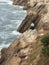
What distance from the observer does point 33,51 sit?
19781 millimetres

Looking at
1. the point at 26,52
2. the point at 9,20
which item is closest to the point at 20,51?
the point at 26,52

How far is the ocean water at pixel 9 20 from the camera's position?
37.1 metres

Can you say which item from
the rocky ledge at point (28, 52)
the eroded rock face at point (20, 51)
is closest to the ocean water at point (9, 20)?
the eroded rock face at point (20, 51)

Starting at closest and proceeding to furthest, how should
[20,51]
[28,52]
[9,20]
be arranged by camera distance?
[28,52] < [20,51] < [9,20]

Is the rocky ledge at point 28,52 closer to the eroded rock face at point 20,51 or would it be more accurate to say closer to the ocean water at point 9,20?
the eroded rock face at point 20,51

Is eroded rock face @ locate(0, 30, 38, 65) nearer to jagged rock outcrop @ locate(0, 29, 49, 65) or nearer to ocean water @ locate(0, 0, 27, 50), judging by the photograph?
jagged rock outcrop @ locate(0, 29, 49, 65)

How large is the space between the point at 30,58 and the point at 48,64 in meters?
2.23

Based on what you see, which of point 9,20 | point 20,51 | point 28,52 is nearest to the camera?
point 28,52

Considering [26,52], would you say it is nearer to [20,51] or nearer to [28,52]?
[28,52]

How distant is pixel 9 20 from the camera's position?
165 ft

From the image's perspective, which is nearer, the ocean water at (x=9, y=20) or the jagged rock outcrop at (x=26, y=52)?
the jagged rock outcrop at (x=26, y=52)

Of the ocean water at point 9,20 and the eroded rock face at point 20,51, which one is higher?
the eroded rock face at point 20,51

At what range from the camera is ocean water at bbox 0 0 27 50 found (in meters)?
37.1

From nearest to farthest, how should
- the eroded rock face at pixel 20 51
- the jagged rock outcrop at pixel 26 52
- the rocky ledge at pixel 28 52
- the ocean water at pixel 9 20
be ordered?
1. the rocky ledge at pixel 28 52
2. the jagged rock outcrop at pixel 26 52
3. the eroded rock face at pixel 20 51
4. the ocean water at pixel 9 20
